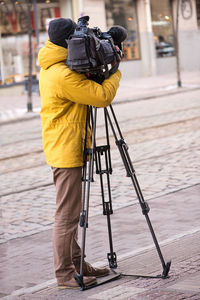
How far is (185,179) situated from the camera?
984 centimetres

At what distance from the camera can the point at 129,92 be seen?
95.4 feet

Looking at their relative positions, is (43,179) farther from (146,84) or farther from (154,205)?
(146,84)

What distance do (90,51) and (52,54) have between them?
41 centimetres

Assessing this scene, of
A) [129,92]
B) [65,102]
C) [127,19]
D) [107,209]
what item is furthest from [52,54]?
[127,19]

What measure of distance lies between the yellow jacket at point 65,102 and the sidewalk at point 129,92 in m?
16.5

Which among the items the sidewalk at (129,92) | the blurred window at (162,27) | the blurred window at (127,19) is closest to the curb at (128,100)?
the sidewalk at (129,92)

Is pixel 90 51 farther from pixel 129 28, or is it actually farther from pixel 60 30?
pixel 129 28

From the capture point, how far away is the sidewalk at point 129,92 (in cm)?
2441

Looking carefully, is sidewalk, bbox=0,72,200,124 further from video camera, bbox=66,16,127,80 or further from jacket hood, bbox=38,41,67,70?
video camera, bbox=66,16,127,80

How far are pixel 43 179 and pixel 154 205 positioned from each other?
302cm

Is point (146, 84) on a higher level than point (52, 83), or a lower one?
lower

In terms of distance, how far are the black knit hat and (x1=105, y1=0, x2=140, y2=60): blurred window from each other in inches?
1218

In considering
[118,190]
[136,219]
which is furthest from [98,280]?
[118,190]

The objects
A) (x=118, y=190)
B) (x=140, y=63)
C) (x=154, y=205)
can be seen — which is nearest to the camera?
(x=154, y=205)
